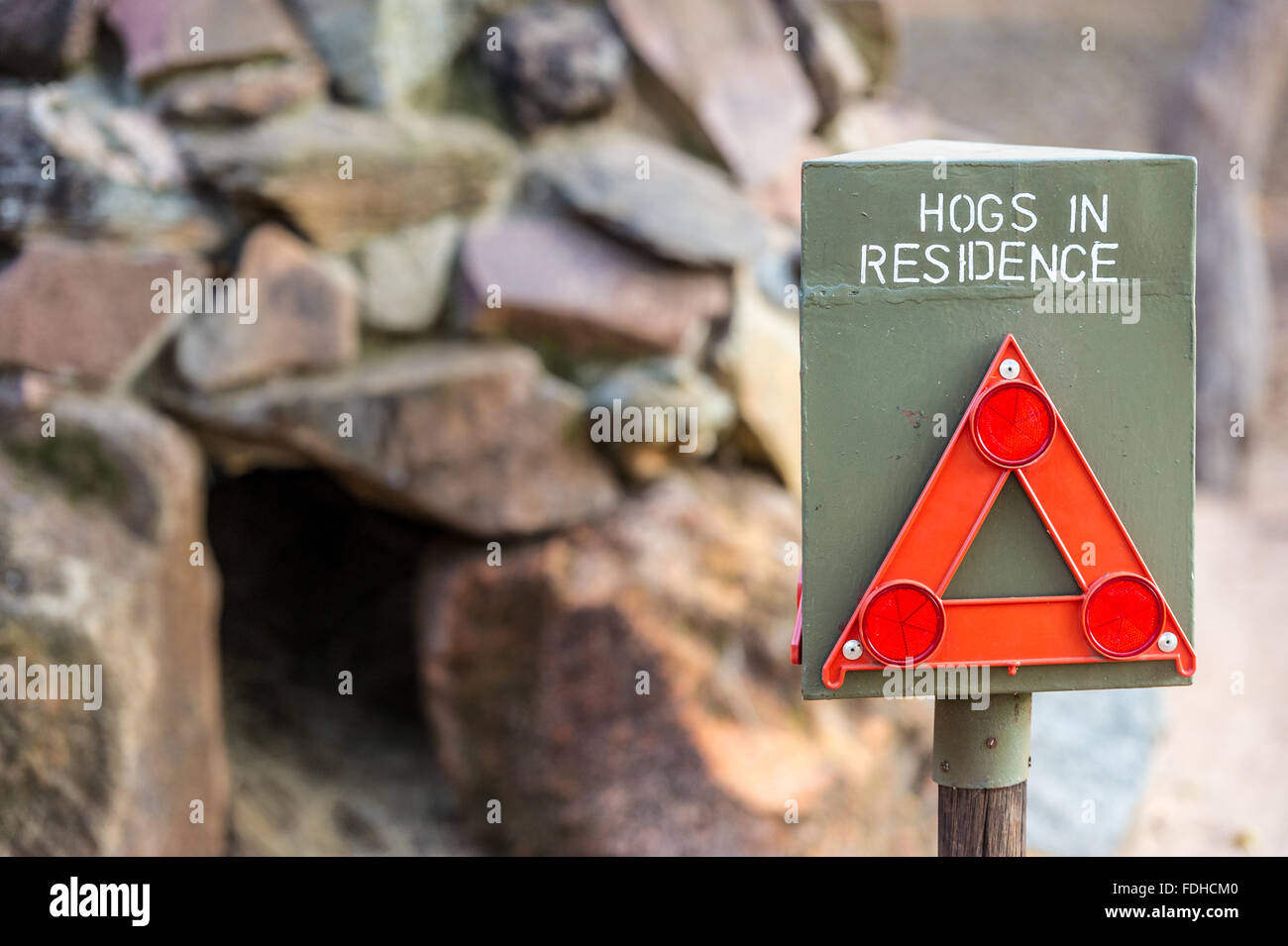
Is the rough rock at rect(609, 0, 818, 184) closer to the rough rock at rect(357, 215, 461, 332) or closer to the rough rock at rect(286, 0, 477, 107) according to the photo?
the rough rock at rect(286, 0, 477, 107)

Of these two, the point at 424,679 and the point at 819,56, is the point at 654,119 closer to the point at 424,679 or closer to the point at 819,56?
the point at 819,56

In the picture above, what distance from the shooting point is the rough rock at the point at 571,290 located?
2.89m

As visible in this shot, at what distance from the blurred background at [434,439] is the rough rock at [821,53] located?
0.05 feet

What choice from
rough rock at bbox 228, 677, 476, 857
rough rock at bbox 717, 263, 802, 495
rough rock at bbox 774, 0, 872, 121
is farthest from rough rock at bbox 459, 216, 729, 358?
rough rock at bbox 228, 677, 476, 857

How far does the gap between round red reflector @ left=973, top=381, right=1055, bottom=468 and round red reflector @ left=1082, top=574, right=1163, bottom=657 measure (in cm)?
17

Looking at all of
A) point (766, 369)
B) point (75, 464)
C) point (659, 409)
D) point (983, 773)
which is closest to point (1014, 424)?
point (983, 773)

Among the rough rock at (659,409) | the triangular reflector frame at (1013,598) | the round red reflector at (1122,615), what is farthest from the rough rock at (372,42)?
the round red reflector at (1122,615)

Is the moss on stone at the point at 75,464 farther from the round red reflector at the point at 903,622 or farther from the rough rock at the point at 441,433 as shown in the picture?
the round red reflector at the point at 903,622

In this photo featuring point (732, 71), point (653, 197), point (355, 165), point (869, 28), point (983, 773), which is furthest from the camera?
point (869, 28)

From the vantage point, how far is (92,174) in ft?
8.58

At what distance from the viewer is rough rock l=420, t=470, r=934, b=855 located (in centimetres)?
285

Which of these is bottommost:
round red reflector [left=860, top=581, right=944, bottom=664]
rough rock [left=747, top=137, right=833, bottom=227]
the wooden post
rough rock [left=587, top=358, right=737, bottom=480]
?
the wooden post

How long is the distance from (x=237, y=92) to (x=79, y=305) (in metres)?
0.57

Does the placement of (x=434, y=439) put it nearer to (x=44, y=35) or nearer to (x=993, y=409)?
(x=44, y=35)
